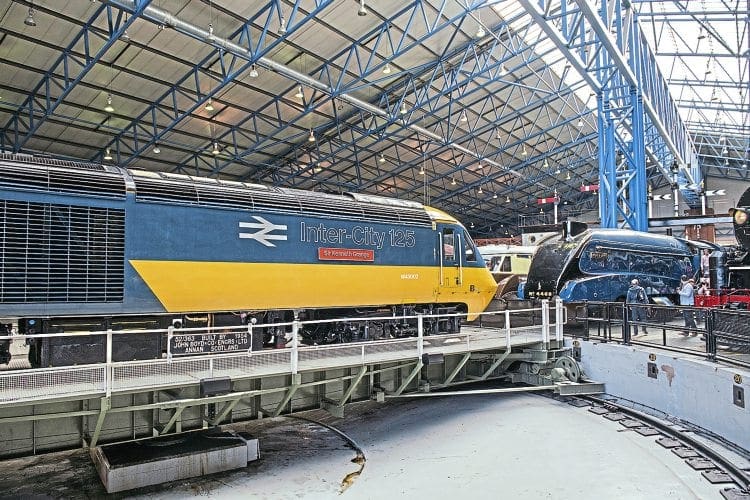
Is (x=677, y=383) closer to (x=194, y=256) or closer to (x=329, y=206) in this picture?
(x=329, y=206)

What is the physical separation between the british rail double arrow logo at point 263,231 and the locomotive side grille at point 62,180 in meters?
2.50

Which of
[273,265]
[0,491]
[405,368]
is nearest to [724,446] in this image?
[405,368]

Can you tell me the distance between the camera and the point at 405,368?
1229 cm

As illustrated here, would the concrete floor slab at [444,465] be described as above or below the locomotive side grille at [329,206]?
below

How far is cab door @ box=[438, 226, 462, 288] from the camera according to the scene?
47.5 ft

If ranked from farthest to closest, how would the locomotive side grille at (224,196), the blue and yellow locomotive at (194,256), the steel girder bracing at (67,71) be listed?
the steel girder bracing at (67,71), the locomotive side grille at (224,196), the blue and yellow locomotive at (194,256)

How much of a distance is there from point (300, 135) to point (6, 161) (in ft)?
72.7

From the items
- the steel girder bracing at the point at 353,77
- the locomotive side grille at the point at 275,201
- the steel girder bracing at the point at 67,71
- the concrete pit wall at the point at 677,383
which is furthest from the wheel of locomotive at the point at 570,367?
the steel girder bracing at the point at 67,71

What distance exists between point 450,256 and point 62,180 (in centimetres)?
930

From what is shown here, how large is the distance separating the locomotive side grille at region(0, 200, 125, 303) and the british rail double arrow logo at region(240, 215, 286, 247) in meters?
2.46

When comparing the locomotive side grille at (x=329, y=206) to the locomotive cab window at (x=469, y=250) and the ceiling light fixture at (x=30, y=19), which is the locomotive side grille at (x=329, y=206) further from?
the ceiling light fixture at (x=30, y=19)

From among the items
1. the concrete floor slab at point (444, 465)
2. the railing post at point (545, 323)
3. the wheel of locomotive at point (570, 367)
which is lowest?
the concrete floor slab at point (444, 465)

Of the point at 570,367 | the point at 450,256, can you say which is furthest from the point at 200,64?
the point at 570,367

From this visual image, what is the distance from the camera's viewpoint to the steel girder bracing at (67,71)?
57.8 feet
